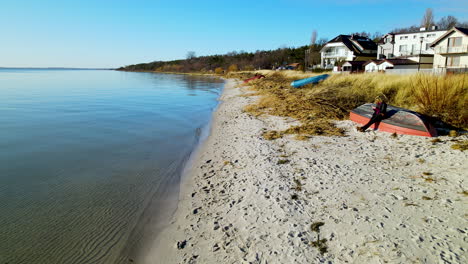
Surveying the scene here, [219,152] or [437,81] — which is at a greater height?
[437,81]

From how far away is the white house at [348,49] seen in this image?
56.0m

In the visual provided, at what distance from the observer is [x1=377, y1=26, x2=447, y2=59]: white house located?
49.8 meters

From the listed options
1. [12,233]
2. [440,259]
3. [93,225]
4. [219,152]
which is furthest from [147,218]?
[440,259]

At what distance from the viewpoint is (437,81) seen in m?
10.6

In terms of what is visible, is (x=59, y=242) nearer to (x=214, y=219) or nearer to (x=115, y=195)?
(x=115, y=195)

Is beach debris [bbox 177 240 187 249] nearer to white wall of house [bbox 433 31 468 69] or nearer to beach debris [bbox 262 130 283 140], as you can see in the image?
beach debris [bbox 262 130 283 140]

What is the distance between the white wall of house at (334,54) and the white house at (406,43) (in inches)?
248

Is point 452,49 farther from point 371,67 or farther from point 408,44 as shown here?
point 408,44

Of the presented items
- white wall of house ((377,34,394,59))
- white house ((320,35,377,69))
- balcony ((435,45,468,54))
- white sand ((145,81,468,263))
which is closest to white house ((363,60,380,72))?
balcony ((435,45,468,54))

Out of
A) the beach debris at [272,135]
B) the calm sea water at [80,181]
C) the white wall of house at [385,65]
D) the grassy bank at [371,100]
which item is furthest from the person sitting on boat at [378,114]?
the white wall of house at [385,65]

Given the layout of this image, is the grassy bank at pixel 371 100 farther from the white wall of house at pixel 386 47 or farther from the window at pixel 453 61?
the white wall of house at pixel 386 47

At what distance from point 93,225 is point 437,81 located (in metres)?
12.9

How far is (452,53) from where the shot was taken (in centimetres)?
3488

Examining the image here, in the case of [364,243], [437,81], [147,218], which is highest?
[437,81]
